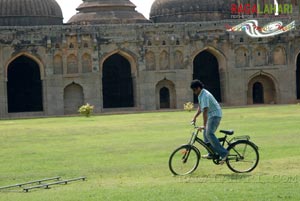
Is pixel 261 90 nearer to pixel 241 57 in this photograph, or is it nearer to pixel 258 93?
pixel 258 93

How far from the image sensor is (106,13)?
54.0 m

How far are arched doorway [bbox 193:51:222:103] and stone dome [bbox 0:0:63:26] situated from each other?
11.6m

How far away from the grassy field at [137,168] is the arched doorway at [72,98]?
86.4 feet

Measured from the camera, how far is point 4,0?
5197 centimetres

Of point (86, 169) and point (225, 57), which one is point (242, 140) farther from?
point (225, 57)

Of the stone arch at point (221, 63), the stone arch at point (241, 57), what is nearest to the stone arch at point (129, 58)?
the stone arch at point (221, 63)

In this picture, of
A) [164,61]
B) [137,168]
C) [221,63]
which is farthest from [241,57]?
[137,168]

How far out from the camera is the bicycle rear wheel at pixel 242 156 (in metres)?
12.8

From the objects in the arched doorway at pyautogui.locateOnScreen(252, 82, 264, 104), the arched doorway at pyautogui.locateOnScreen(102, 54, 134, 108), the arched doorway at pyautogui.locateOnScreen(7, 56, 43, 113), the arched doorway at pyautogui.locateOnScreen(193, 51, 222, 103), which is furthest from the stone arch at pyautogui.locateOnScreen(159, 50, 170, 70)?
the arched doorway at pyautogui.locateOnScreen(7, 56, 43, 113)

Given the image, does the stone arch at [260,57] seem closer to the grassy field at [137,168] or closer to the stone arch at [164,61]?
the stone arch at [164,61]

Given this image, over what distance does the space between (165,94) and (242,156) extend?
40.0 meters

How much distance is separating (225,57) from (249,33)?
263 centimetres

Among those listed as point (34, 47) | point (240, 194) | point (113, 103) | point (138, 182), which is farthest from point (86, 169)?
point (113, 103)

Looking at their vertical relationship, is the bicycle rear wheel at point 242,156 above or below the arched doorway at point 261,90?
below
